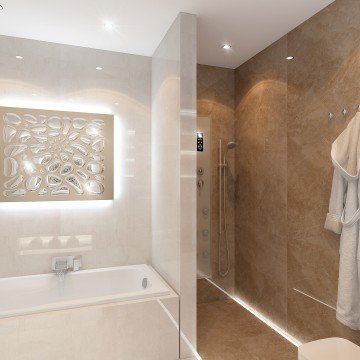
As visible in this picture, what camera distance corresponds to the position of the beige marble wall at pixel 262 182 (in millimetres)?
2871

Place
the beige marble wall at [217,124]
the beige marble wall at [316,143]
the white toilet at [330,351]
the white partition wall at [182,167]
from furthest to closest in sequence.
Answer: the beige marble wall at [217,124]
the white partition wall at [182,167]
the beige marble wall at [316,143]
the white toilet at [330,351]

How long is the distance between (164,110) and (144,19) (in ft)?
2.49

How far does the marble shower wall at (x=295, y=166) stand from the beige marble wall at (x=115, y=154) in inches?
44.8

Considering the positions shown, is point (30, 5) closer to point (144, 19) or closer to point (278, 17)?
point (144, 19)

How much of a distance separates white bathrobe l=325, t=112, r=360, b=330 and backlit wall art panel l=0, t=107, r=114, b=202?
205 cm

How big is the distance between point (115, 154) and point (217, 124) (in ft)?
4.13

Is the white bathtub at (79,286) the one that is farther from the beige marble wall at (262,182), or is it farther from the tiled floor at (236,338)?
the beige marble wall at (262,182)

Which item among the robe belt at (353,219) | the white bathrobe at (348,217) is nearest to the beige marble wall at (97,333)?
the white bathrobe at (348,217)

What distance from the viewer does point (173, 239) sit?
2590 mm

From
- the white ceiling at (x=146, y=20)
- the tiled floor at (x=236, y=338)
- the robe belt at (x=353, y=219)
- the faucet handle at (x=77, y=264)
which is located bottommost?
the tiled floor at (x=236, y=338)

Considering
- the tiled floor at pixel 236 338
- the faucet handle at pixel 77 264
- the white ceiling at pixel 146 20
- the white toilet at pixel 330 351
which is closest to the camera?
the white toilet at pixel 330 351

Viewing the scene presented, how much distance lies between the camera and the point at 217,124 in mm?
3576

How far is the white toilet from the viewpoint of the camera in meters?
1.79

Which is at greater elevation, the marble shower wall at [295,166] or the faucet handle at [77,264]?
the marble shower wall at [295,166]
